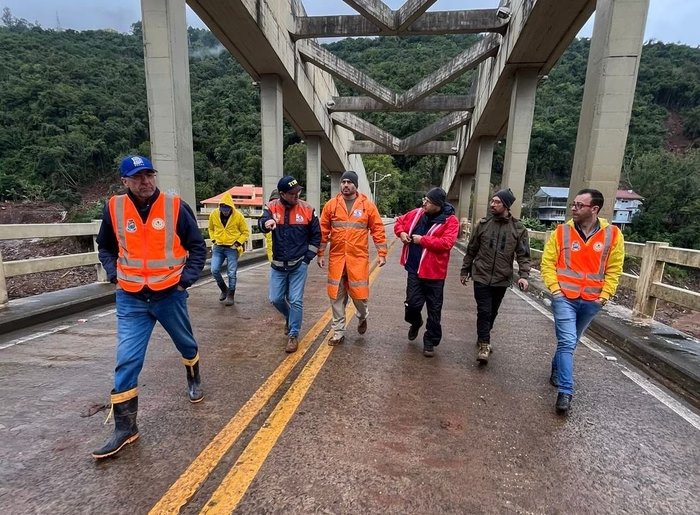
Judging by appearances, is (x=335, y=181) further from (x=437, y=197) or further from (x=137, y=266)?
(x=137, y=266)

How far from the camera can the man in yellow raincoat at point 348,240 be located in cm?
418

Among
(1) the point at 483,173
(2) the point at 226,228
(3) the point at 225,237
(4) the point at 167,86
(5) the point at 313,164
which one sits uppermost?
(4) the point at 167,86

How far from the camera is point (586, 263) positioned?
3.11 metres

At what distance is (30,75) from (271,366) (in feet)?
282

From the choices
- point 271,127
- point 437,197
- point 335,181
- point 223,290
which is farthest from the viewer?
point 335,181

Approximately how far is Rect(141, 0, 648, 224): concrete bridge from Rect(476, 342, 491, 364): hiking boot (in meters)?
4.74

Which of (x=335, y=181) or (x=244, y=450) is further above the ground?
(x=335, y=181)

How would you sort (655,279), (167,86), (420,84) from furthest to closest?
1. (420,84)
2. (167,86)
3. (655,279)

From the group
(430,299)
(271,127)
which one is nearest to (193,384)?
(430,299)

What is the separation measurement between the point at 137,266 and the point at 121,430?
1.04 metres

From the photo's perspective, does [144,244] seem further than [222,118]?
No

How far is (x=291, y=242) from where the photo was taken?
4.04 metres

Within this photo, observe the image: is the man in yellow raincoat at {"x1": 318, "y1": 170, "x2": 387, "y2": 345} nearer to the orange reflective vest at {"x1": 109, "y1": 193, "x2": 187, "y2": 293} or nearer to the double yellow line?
the double yellow line

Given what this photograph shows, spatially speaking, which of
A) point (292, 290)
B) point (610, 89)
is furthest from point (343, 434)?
point (610, 89)
